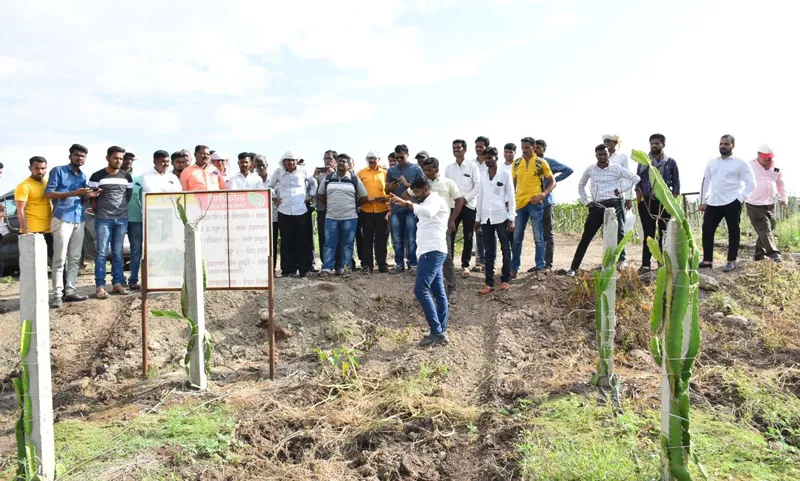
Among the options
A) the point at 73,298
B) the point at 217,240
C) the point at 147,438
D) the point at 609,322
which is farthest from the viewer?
the point at 73,298

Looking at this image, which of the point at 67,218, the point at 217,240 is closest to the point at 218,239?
the point at 217,240

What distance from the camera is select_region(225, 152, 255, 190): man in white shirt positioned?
332 inches

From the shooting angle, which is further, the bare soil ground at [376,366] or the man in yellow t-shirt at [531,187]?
the man in yellow t-shirt at [531,187]

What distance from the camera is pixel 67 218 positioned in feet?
23.9

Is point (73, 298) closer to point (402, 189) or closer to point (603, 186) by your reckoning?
point (402, 189)

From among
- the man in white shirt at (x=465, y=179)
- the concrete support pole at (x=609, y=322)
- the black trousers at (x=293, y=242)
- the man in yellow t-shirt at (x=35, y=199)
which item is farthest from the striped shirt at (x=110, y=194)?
the concrete support pole at (x=609, y=322)

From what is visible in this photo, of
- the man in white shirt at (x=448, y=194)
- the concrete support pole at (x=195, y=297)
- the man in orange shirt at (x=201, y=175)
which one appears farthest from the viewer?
the man in orange shirt at (x=201, y=175)

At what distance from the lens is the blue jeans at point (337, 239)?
27.7ft

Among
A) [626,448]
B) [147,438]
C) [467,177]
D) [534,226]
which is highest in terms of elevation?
[467,177]

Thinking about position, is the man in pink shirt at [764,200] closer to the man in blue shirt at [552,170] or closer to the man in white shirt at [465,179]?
the man in blue shirt at [552,170]

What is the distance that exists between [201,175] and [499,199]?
387cm

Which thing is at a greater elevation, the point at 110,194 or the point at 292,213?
the point at 110,194

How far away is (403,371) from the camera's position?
228 inches

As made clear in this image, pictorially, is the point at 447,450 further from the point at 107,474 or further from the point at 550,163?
the point at 550,163
